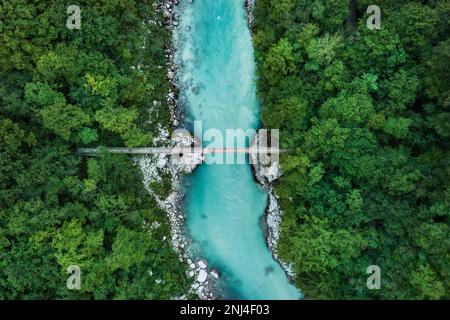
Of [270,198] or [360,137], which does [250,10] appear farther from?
[270,198]

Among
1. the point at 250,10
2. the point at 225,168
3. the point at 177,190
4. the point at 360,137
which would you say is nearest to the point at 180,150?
the point at 177,190

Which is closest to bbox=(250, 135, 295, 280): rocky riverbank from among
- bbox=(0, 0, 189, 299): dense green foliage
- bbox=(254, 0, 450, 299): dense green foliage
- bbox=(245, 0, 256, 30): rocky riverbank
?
bbox=(254, 0, 450, 299): dense green foliage

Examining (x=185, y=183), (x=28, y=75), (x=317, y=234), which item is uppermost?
A: (x=28, y=75)

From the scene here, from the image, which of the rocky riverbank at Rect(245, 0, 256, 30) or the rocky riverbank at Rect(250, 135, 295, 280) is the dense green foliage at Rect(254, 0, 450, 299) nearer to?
the rocky riverbank at Rect(250, 135, 295, 280)

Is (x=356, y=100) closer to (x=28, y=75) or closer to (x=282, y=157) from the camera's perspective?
(x=282, y=157)

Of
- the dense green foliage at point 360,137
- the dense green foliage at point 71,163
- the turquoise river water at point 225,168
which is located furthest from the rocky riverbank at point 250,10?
the dense green foliage at point 71,163
